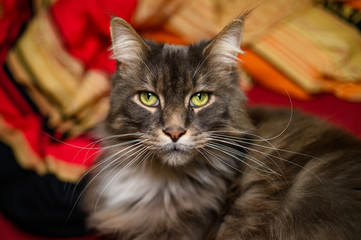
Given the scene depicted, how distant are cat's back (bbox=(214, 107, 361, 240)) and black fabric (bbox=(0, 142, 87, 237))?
2.32 ft

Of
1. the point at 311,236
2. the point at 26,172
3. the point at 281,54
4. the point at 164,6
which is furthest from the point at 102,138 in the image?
the point at 281,54

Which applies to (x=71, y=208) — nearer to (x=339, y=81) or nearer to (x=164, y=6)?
(x=164, y=6)

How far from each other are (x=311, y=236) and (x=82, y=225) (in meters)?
0.99

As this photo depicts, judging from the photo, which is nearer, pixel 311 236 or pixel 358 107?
pixel 311 236

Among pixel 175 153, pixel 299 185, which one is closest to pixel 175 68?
pixel 175 153

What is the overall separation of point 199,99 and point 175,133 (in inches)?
8.6

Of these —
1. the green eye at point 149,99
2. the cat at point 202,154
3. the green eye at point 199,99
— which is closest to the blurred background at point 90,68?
the cat at point 202,154

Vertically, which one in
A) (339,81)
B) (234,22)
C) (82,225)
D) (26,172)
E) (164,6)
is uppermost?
(234,22)

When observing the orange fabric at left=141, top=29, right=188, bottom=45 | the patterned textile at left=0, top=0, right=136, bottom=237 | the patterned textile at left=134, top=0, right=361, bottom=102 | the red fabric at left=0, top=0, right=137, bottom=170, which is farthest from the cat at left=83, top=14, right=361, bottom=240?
the orange fabric at left=141, top=29, right=188, bottom=45

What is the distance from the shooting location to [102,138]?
52.8 inches

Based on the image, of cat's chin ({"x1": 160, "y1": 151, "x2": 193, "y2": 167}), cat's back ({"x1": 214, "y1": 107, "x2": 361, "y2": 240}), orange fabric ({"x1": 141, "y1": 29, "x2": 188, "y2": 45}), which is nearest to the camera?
cat's back ({"x1": 214, "y1": 107, "x2": 361, "y2": 240})

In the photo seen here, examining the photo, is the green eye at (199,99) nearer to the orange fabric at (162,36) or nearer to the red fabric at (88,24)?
the red fabric at (88,24)

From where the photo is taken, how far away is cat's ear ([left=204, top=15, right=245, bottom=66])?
115 cm

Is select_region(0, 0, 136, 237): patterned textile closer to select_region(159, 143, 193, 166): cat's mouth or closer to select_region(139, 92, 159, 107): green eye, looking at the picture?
select_region(139, 92, 159, 107): green eye
